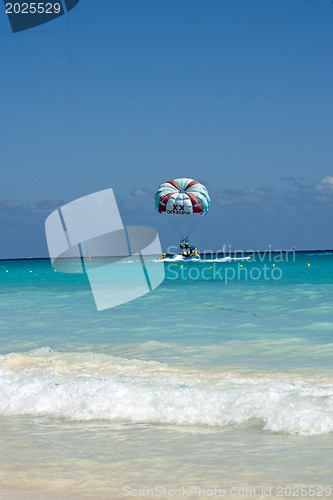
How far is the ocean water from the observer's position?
479cm

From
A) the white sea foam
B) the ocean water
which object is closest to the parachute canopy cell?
the ocean water

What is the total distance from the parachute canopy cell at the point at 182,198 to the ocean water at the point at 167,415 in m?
30.9

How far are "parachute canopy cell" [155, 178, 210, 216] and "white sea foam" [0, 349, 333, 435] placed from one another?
118ft

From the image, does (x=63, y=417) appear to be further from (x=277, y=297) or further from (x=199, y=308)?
(x=277, y=297)

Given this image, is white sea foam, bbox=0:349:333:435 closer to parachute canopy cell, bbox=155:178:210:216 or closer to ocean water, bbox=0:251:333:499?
ocean water, bbox=0:251:333:499

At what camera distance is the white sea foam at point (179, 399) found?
656 cm

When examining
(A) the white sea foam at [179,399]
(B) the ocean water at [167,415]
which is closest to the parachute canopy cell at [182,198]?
(B) the ocean water at [167,415]

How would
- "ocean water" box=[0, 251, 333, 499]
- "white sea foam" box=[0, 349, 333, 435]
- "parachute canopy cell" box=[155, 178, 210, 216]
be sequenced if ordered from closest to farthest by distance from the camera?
"ocean water" box=[0, 251, 333, 499] < "white sea foam" box=[0, 349, 333, 435] < "parachute canopy cell" box=[155, 178, 210, 216]

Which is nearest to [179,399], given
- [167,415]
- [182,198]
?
[167,415]

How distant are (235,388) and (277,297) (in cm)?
1692

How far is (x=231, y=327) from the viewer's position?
15.5m

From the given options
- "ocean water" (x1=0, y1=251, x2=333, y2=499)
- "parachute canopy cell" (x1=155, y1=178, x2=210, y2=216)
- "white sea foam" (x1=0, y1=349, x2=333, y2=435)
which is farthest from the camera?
"parachute canopy cell" (x1=155, y1=178, x2=210, y2=216)

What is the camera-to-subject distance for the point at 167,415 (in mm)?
6906

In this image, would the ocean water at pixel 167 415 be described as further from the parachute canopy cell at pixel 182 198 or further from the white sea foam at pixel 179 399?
the parachute canopy cell at pixel 182 198
